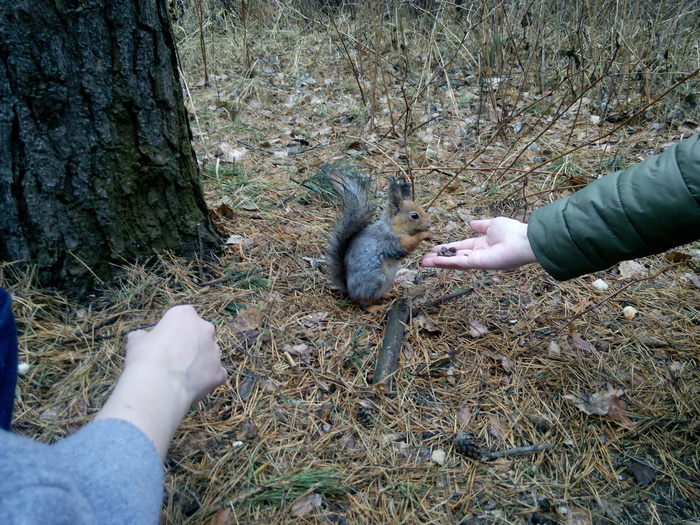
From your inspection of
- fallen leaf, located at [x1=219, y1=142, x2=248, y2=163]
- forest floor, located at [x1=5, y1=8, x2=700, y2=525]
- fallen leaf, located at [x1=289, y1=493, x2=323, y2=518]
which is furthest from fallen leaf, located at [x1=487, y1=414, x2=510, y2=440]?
fallen leaf, located at [x1=219, y1=142, x2=248, y2=163]

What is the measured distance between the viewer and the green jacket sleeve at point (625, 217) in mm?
1464

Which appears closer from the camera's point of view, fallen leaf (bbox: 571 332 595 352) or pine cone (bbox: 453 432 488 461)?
pine cone (bbox: 453 432 488 461)

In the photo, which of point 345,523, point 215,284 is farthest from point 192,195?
point 345,523

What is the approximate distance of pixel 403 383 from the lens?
1.94 meters

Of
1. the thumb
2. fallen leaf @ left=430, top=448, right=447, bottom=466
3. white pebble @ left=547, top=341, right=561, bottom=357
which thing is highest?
the thumb

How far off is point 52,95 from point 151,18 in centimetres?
47

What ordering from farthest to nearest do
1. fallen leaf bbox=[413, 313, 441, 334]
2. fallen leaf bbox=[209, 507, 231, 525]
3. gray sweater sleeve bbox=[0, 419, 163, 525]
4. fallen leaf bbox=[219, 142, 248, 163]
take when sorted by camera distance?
fallen leaf bbox=[219, 142, 248, 163] → fallen leaf bbox=[413, 313, 441, 334] → fallen leaf bbox=[209, 507, 231, 525] → gray sweater sleeve bbox=[0, 419, 163, 525]

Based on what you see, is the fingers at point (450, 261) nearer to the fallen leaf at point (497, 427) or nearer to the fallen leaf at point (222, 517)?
the fallen leaf at point (497, 427)

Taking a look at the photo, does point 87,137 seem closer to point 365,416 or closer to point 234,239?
point 234,239

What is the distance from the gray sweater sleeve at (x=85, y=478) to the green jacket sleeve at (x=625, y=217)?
1.46 meters

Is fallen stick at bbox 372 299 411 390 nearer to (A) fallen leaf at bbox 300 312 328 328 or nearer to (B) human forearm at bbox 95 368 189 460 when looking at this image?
(A) fallen leaf at bbox 300 312 328 328

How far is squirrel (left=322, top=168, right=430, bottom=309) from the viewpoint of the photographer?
92.4 inches

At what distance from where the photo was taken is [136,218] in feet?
6.66

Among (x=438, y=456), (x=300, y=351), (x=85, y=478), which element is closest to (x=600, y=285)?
(x=438, y=456)
